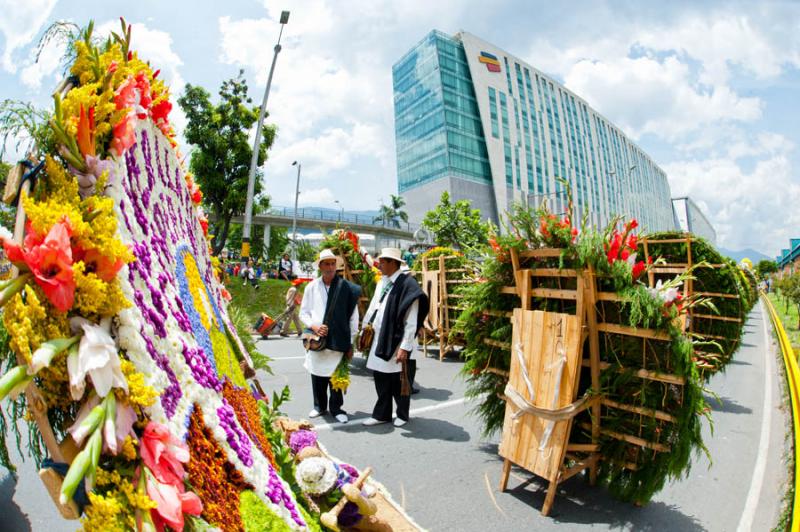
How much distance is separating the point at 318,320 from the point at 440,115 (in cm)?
5431

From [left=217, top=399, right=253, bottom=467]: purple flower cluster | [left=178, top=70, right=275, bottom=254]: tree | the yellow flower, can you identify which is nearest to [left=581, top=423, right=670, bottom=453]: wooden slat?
[left=217, top=399, right=253, bottom=467]: purple flower cluster

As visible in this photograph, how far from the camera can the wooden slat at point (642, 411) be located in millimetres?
3152

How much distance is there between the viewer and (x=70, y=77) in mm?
1343

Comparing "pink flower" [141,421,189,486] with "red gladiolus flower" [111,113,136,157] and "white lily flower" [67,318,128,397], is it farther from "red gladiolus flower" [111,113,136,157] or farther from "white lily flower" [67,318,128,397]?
"red gladiolus flower" [111,113,136,157]

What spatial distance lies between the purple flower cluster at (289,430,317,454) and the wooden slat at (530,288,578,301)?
1.87 m

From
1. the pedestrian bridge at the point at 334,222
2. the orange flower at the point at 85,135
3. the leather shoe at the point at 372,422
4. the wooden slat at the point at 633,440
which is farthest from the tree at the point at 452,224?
the orange flower at the point at 85,135

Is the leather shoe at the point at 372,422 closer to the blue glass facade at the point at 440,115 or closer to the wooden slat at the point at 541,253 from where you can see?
the wooden slat at the point at 541,253

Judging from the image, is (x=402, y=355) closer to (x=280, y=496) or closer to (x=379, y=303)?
(x=379, y=303)

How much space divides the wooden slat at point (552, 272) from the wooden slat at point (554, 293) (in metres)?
0.11

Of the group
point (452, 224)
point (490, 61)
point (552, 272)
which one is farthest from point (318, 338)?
point (490, 61)

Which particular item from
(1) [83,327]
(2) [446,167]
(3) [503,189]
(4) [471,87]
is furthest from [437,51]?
(1) [83,327]

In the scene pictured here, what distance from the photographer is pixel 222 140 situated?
18.5 meters

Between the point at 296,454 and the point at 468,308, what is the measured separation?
2.07 metres

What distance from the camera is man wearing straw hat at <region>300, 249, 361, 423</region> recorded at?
5207mm
